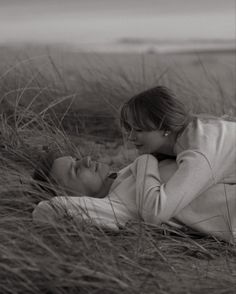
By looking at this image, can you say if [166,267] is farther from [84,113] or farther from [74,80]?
[74,80]

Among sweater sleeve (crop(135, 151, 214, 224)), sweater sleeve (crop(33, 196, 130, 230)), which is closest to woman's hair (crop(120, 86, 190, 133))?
sweater sleeve (crop(135, 151, 214, 224))

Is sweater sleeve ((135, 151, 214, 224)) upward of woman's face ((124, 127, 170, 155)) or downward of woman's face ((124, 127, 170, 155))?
downward

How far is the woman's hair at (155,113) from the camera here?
126 inches

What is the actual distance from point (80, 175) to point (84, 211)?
0.35m

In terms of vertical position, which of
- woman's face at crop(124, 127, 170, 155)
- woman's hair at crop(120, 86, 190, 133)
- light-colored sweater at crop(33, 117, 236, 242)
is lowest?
light-colored sweater at crop(33, 117, 236, 242)

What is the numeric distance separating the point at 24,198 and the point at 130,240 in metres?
0.43

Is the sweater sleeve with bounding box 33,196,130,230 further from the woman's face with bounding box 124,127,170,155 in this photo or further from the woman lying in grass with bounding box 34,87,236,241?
the woman's face with bounding box 124,127,170,155

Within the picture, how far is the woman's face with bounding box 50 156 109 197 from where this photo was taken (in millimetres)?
3219

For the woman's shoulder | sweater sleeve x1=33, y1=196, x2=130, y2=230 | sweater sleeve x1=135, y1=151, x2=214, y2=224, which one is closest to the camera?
sweater sleeve x1=33, y1=196, x2=130, y2=230

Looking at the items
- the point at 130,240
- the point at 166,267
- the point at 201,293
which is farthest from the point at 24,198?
the point at 201,293

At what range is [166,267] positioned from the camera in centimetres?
266

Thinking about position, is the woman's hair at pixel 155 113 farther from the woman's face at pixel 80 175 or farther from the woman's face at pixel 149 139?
the woman's face at pixel 80 175

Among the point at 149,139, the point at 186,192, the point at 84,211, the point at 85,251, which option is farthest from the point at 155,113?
the point at 85,251

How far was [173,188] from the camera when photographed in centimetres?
303
